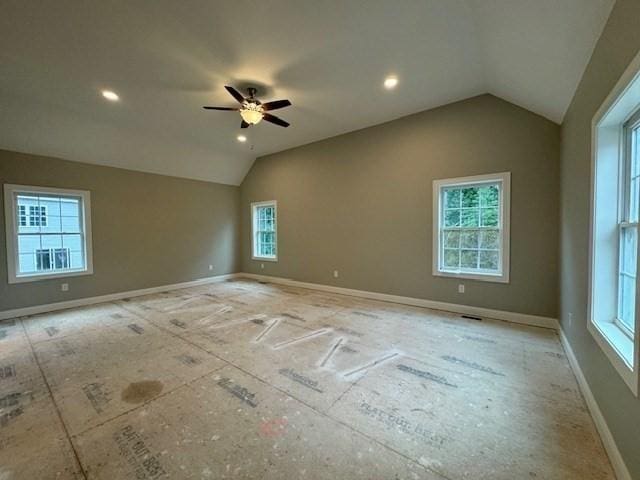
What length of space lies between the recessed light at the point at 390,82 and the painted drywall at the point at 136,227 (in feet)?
16.4

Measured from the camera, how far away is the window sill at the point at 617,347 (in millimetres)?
1308

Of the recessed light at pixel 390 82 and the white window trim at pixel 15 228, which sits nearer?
the recessed light at pixel 390 82

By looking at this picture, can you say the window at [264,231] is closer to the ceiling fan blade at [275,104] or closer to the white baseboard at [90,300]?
the white baseboard at [90,300]

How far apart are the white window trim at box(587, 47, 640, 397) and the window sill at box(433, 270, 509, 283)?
1801 millimetres

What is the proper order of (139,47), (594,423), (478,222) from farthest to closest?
(478,222) → (139,47) → (594,423)

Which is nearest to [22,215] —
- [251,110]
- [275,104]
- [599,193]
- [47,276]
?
[47,276]

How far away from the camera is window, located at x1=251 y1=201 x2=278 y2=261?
269 inches

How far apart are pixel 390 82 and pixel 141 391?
14.2ft

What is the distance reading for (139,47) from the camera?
9.02 feet

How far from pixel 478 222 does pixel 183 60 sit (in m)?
4.43

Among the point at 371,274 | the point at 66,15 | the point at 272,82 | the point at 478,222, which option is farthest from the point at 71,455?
the point at 478,222

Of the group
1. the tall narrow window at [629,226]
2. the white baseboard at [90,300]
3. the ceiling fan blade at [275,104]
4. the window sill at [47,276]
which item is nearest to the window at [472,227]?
the tall narrow window at [629,226]

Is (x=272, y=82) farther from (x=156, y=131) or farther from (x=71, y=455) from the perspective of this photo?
(x=71, y=455)

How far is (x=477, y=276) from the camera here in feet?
12.9
